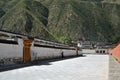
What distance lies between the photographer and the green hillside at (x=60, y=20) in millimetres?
135375

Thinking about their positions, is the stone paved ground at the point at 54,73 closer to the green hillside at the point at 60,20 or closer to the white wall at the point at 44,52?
the white wall at the point at 44,52

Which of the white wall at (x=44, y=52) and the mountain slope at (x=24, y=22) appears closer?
the white wall at (x=44, y=52)

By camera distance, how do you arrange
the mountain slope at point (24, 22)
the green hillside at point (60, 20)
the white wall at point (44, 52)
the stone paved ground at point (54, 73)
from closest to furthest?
the stone paved ground at point (54, 73) < the white wall at point (44, 52) < the mountain slope at point (24, 22) < the green hillside at point (60, 20)

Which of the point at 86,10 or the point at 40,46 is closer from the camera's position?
the point at 40,46

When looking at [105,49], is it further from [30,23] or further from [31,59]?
[31,59]

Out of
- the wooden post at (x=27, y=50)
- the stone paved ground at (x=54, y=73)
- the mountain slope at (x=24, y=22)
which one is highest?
the mountain slope at (x=24, y=22)

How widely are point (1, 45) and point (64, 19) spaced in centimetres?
12787

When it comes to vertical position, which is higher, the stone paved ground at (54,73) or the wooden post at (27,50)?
the wooden post at (27,50)

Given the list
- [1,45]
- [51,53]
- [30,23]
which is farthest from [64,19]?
[1,45]

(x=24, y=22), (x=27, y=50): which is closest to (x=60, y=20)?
(x=24, y=22)

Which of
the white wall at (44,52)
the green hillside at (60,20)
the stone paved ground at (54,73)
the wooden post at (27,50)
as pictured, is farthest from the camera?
the green hillside at (60,20)

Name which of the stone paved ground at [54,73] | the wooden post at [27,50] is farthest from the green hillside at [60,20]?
the stone paved ground at [54,73]

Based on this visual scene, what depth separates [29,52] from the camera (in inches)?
1308

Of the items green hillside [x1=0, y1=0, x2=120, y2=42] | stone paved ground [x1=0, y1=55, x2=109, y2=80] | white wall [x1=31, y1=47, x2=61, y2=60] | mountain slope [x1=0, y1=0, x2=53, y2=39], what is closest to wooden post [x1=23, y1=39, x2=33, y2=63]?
white wall [x1=31, y1=47, x2=61, y2=60]
